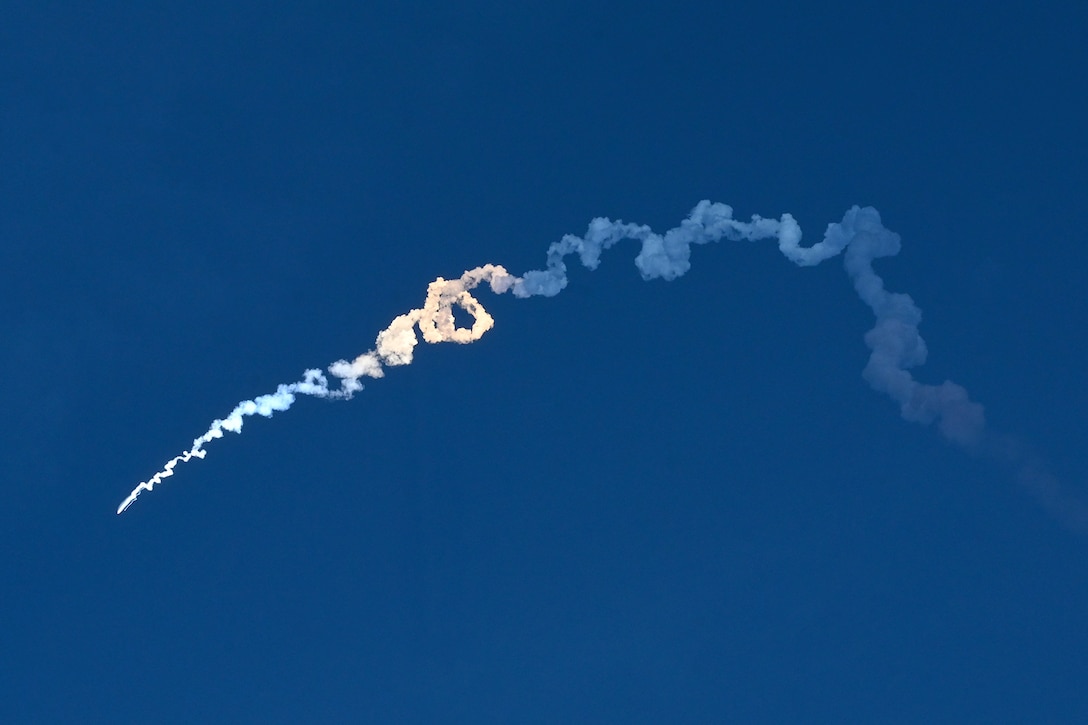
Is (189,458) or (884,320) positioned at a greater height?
Result: (189,458)

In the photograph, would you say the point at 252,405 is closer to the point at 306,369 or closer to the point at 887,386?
the point at 306,369

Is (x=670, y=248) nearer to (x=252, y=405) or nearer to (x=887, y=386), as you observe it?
(x=887, y=386)

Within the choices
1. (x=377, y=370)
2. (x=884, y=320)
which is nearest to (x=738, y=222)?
(x=884, y=320)

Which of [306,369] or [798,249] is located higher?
[306,369]

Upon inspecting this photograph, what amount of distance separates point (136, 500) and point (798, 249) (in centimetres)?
4806

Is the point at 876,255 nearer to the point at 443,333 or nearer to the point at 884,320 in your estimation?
the point at 884,320

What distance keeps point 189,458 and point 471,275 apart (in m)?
22.9

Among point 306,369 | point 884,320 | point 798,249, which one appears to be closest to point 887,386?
point 884,320

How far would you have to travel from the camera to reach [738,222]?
107 metres

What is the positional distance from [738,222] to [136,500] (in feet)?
148

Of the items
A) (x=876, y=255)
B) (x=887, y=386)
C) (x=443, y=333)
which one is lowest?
(x=887, y=386)

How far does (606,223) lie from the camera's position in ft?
354

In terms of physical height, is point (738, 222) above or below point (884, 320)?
above

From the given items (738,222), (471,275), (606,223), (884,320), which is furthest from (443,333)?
(884,320)
